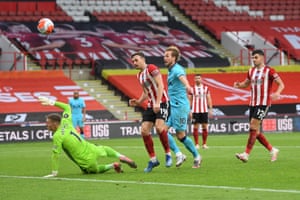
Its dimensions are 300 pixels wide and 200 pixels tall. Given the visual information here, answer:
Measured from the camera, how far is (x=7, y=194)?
12812 millimetres

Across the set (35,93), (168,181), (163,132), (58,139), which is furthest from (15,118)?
(168,181)

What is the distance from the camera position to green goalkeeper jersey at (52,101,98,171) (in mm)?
15336

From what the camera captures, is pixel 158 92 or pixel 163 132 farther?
pixel 163 132

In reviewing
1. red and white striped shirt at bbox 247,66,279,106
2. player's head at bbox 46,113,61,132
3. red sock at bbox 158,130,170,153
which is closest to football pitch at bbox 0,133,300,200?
red sock at bbox 158,130,170,153

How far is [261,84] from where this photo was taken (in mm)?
Result: 17703

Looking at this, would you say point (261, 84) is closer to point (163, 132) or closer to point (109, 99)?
point (163, 132)

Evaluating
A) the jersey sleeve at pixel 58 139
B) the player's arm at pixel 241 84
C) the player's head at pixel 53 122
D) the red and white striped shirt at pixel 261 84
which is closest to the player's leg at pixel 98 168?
the jersey sleeve at pixel 58 139

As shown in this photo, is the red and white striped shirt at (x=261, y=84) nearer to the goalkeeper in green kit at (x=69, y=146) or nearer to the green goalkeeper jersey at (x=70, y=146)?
the goalkeeper in green kit at (x=69, y=146)

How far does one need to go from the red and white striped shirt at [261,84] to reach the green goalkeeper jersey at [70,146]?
3.89 m

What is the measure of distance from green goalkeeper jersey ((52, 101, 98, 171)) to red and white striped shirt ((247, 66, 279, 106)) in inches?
153

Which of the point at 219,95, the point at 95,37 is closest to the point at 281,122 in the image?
the point at 219,95

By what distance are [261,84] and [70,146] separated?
4.40 meters

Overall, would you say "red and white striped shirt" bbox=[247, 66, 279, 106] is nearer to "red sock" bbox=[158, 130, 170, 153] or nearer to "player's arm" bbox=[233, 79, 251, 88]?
"player's arm" bbox=[233, 79, 251, 88]

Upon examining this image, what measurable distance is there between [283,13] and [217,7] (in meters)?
4.32
